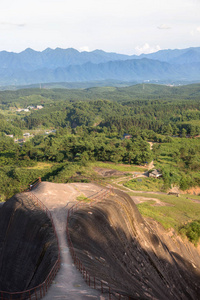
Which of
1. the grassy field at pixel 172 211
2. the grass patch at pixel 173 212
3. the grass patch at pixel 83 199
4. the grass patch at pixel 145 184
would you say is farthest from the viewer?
the grass patch at pixel 145 184

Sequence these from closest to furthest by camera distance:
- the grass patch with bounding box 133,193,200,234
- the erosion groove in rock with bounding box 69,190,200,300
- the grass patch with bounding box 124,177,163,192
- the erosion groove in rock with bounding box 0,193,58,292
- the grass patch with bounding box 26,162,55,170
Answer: the erosion groove in rock with bounding box 0,193,58,292 < the erosion groove in rock with bounding box 69,190,200,300 < the grass patch with bounding box 133,193,200,234 < the grass patch with bounding box 124,177,163,192 < the grass patch with bounding box 26,162,55,170

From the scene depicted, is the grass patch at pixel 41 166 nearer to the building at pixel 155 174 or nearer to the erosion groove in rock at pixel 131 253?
the building at pixel 155 174

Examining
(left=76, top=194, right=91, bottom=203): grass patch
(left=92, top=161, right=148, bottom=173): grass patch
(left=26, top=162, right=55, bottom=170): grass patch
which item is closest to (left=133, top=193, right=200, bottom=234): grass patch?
(left=76, top=194, right=91, bottom=203): grass patch

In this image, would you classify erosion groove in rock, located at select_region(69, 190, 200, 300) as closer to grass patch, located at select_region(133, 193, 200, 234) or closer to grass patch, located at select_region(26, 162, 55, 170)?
grass patch, located at select_region(133, 193, 200, 234)

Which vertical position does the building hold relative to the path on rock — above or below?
below

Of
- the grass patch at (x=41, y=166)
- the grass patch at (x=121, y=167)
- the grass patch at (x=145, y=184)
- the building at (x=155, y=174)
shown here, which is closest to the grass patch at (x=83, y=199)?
the grass patch at (x=145, y=184)

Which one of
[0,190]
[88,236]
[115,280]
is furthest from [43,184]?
[0,190]
